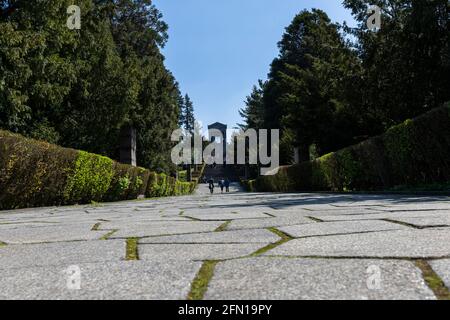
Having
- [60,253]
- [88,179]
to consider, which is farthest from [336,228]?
[88,179]

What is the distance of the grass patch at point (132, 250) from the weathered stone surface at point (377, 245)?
0.73 m

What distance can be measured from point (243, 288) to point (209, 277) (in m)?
0.23

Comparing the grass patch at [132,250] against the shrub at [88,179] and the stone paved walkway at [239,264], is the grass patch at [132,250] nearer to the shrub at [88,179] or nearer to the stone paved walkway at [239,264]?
the stone paved walkway at [239,264]

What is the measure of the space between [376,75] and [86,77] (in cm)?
1314

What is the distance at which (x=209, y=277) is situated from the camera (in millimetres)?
1792

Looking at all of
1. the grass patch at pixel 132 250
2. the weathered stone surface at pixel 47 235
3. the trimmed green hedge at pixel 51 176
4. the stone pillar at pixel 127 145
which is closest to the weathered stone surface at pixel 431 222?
the grass patch at pixel 132 250

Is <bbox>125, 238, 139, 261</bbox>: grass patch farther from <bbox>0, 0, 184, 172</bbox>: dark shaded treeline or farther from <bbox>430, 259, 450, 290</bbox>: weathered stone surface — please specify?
<bbox>0, 0, 184, 172</bbox>: dark shaded treeline

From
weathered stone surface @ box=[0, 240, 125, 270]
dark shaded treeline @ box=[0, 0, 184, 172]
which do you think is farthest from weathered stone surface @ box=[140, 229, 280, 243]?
dark shaded treeline @ box=[0, 0, 184, 172]

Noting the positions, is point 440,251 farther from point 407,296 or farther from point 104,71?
point 104,71

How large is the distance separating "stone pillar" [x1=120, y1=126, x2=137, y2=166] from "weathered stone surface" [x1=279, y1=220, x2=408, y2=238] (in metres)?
24.5

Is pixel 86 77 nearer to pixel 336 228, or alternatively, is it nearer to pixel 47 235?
pixel 47 235

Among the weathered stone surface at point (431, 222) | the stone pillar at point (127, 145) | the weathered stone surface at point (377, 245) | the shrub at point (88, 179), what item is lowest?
the weathered stone surface at point (377, 245)

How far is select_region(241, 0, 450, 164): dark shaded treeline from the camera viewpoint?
14.5 meters

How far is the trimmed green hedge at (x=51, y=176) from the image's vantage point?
8.18m
